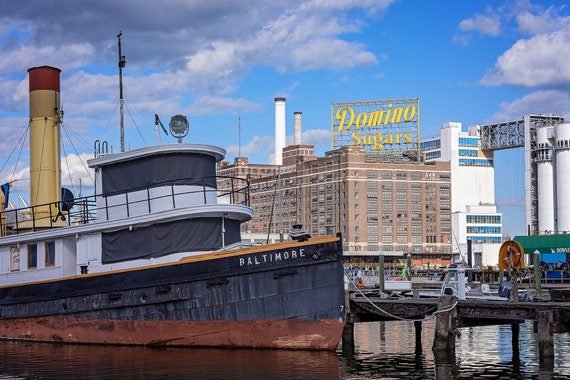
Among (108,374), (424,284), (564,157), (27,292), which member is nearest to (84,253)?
(27,292)

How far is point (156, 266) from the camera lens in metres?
27.8

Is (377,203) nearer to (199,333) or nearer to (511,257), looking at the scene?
(511,257)

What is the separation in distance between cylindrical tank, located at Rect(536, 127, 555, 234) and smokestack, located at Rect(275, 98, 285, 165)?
5099cm

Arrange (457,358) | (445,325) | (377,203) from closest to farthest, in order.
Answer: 1. (445,325)
2. (457,358)
3. (377,203)

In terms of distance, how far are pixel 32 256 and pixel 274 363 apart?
485 inches

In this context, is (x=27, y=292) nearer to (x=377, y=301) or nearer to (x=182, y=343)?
(x=182, y=343)

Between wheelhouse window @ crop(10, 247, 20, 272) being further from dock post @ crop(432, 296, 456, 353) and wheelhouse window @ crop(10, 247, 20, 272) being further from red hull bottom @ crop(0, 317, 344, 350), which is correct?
dock post @ crop(432, 296, 456, 353)

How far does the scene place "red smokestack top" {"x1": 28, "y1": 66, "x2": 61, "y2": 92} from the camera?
3481 centimetres

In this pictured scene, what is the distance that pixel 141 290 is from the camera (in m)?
28.3

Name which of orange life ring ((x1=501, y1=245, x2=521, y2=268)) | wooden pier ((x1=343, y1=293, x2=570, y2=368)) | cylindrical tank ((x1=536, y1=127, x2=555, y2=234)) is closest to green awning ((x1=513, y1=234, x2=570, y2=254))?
orange life ring ((x1=501, y1=245, x2=521, y2=268))

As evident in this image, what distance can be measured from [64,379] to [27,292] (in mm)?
9420

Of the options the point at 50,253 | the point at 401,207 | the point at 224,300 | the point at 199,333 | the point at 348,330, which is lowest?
the point at 348,330

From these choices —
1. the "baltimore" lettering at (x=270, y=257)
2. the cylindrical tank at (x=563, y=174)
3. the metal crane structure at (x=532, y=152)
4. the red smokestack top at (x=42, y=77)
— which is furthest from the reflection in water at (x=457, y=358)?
the metal crane structure at (x=532, y=152)

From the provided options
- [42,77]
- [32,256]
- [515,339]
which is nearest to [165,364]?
[32,256]
